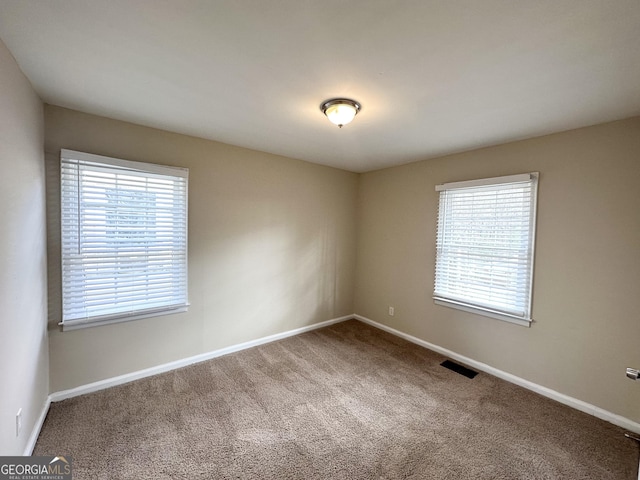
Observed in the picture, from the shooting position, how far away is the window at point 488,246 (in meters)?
2.65

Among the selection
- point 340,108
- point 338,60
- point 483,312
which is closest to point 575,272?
point 483,312

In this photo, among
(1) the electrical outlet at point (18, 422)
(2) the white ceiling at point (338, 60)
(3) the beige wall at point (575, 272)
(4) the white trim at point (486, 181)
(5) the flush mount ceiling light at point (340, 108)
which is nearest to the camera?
(2) the white ceiling at point (338, 60)

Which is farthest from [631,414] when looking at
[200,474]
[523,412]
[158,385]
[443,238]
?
[158,385]

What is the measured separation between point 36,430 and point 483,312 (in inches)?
154

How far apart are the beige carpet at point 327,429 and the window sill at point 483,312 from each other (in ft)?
2.08

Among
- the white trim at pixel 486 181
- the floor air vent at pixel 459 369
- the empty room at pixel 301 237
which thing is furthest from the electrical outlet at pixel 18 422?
the white trim at pixel 486 181

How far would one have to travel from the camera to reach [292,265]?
3.71m

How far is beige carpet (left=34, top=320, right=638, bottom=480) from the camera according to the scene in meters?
1.70

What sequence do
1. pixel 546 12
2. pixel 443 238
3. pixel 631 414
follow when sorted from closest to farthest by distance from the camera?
pixel 546 12 < pixel 631 414 < pixel 443 238

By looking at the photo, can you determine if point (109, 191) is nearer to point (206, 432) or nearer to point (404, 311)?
point (206, 432)

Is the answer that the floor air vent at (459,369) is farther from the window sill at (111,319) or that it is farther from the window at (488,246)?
the window sill at (111,319)

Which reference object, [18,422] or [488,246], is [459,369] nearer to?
[488,246]

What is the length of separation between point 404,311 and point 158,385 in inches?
117

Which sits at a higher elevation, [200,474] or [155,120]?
[155,120]
